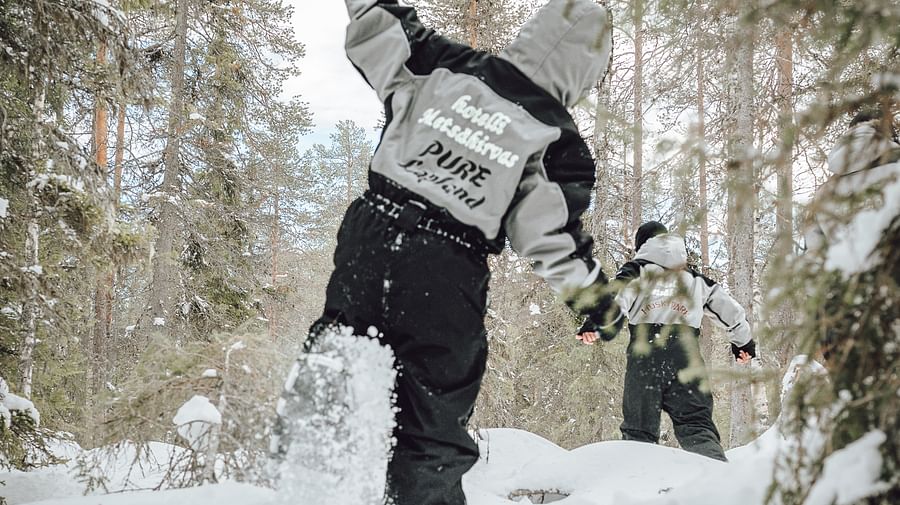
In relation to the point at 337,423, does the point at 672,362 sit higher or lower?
higher

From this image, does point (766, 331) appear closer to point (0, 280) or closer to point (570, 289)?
point (570, 289)

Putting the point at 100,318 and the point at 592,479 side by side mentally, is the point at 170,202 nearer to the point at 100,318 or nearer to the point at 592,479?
the point at 100,318

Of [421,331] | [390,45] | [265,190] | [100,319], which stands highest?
[265,190]

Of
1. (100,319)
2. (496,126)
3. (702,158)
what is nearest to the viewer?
(702,158)

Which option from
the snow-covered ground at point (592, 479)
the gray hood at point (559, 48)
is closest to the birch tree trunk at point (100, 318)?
the snow-covered ground at point (592, 479)

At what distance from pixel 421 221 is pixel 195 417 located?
1.53 meters

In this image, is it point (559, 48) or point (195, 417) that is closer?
point (559, 48)

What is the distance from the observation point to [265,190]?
39.3 ft

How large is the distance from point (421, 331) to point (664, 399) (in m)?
3.43

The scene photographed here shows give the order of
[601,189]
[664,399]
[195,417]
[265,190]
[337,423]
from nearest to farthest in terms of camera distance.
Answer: [337,423] → [195,417] → [664,399] → [601,189] → [265,190]

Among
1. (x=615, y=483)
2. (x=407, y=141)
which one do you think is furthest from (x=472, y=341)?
(x=615, y=483)

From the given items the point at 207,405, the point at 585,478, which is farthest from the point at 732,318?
the point at 207,405

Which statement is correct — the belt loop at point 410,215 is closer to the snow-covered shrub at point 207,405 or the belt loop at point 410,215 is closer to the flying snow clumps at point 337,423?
the flying snow clumps at point 337,423

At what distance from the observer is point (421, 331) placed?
2.25 metres
